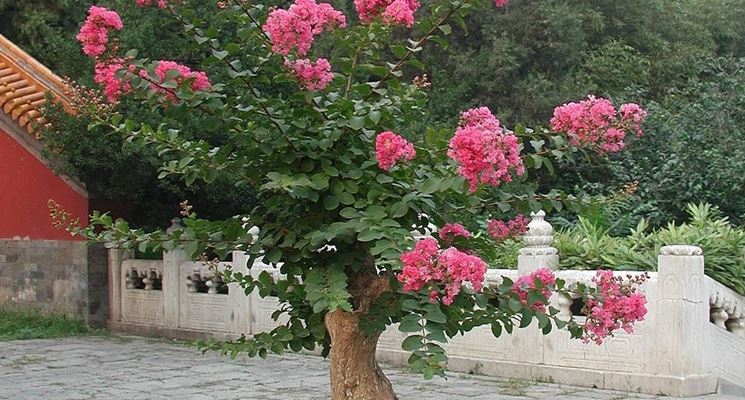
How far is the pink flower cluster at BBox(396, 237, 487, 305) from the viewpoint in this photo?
363 cm

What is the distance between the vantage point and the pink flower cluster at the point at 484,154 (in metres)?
3.61

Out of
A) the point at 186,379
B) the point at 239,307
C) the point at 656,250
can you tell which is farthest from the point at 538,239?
the point at 239,307

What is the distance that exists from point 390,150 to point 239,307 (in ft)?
24.6

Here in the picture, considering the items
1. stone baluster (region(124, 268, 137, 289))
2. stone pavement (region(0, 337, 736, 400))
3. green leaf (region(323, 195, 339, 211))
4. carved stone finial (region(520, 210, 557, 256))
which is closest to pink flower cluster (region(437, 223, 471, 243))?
green leaf (region(323, 195, 339, 211))

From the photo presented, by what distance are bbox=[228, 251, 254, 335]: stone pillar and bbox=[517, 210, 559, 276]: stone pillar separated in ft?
10.5

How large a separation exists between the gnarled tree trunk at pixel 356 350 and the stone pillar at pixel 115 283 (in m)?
8.81

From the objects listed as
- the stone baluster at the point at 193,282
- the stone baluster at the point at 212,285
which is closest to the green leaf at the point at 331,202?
the stone baluster at the point at 212,285

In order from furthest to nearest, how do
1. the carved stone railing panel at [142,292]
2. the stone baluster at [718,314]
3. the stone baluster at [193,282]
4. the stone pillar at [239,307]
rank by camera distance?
the carved stone railing panel at [142,292]
the stone baluster at [193,282]
the stone pillar at [239,307]
the stone baluster at [718,314]

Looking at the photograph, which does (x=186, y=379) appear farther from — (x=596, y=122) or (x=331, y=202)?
(x=596, y=122)

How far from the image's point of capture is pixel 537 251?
29.0 feet

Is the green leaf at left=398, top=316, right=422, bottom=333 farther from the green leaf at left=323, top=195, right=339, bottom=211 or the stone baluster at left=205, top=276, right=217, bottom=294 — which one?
the stone baluster at left=205, top=276, right=217, bottom=294

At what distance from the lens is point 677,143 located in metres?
12.7

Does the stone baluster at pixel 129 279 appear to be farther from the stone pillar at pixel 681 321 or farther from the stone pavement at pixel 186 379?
the stone pillar at pixel 681 321

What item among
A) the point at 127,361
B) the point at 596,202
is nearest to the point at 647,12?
the point at 127,361
